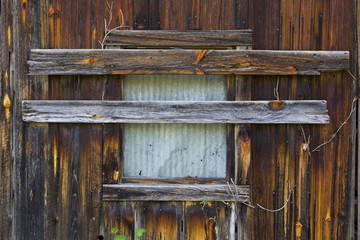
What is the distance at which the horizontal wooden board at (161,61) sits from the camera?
235cm

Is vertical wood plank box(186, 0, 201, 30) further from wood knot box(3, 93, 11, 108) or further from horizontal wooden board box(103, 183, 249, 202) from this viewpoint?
wood knot box(3, 93, 11, 108)

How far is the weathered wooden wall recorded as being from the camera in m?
2.43

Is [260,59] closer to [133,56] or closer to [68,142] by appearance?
[133,56]

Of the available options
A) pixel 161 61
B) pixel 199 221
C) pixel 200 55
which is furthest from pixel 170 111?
pixel 199 221

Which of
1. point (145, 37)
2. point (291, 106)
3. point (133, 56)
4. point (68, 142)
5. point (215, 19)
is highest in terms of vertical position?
point (215, 19)

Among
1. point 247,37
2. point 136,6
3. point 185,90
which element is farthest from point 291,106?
point 136,6

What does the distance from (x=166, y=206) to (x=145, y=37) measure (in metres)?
1.47

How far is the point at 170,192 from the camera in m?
2.39

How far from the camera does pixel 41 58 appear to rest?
2.35 metres

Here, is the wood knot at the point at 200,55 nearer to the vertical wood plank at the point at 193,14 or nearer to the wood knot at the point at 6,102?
the vertical wood plank at the point at 193,14

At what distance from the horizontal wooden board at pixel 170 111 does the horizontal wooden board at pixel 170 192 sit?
563mm

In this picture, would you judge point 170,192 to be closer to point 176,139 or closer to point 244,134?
point 176,139

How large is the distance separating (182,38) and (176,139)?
0.88 metres

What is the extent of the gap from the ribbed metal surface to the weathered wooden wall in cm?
18
